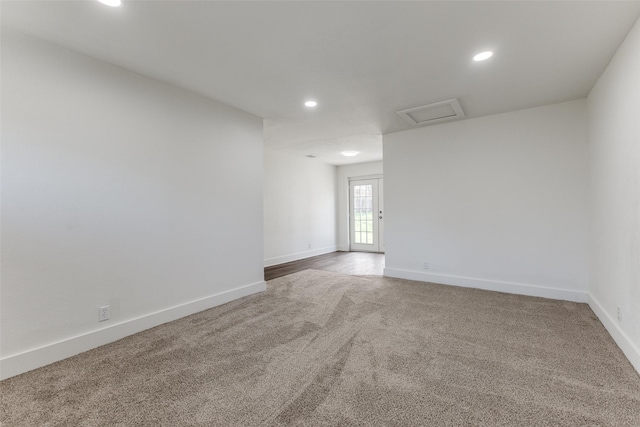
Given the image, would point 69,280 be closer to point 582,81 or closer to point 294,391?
point 294,391

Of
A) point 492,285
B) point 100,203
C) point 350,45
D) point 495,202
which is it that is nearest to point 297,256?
point 492,285

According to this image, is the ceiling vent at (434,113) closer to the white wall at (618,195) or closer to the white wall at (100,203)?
the white wall at (618,195)

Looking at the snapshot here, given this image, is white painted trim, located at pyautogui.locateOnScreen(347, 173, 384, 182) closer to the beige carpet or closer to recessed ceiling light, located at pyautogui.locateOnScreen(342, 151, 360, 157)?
recessed ceiling light, located at pyautogui.locateOnScreen(342, 151, 360, 157)

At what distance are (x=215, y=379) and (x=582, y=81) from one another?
14.3ft

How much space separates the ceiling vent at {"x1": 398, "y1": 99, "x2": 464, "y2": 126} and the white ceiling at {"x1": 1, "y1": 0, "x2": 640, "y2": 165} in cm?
14

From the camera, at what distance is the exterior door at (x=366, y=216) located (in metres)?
7.44

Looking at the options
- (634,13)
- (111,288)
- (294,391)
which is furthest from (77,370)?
→ (634,13)

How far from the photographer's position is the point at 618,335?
224cm

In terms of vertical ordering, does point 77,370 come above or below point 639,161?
below

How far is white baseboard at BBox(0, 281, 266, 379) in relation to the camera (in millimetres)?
1952

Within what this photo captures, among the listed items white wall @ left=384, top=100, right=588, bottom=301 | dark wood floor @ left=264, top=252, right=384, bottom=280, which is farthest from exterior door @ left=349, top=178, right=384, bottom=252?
white wall @ left=384, top=100, right=588, bottom=301

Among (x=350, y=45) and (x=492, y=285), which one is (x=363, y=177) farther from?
(x=350, y=45)

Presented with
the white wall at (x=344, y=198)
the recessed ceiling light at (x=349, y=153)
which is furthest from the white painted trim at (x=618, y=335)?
the white wall at (x=344, y=198)

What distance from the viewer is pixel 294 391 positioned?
5.64 feet
